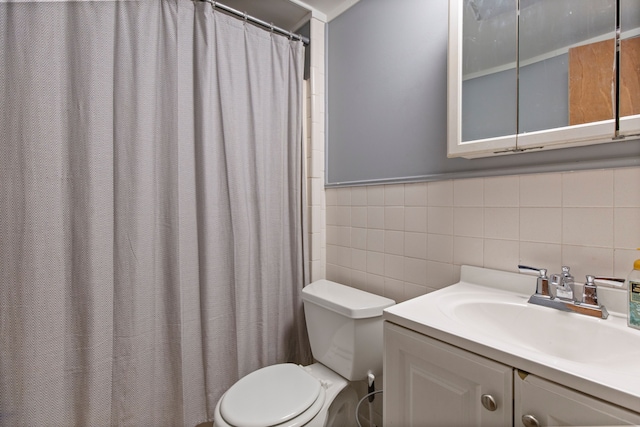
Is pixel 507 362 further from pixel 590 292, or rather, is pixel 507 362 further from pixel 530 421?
pixel 590 292

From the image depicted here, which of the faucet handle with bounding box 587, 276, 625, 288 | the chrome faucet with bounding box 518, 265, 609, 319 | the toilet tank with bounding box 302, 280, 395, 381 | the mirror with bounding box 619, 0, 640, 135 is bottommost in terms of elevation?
the toilet tank with bounding box 302, 280, 395, 381

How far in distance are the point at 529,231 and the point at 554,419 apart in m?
0.56

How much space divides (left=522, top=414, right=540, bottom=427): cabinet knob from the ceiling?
1755 millimetres

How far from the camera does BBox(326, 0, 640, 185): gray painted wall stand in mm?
1042

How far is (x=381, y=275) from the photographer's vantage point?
139 centimetres

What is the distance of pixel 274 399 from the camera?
3.50 ft

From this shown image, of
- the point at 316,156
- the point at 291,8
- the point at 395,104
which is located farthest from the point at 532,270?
the point at 291,8

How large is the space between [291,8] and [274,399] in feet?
6.21

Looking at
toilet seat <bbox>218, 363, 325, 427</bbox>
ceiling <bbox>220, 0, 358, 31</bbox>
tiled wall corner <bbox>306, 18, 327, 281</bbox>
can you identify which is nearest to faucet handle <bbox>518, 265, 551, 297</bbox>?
toilet seat <bbox>218, 363, 325, 427</bbox>

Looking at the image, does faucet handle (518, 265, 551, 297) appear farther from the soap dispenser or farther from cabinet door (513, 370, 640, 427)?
cabinet door (513, 370, 640, 427)

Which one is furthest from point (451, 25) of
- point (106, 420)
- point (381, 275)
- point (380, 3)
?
point (106, 420)

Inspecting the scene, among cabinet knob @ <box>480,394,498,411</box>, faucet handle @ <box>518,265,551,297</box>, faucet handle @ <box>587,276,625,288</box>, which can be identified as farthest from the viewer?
faucet handle @ <box>518,265,551,297</box>

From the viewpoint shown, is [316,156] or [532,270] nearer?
[532,270]

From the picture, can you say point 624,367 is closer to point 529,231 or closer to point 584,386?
point 584,386
